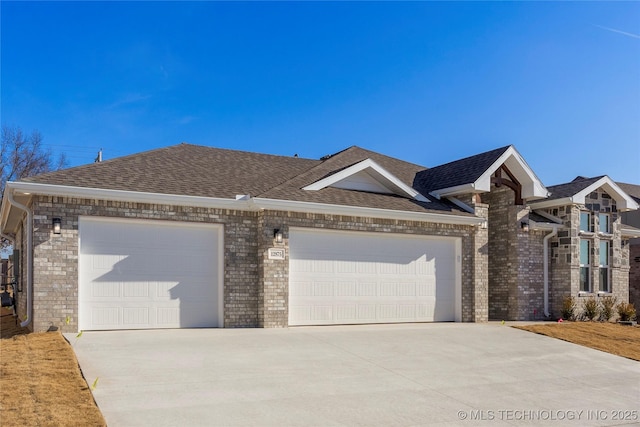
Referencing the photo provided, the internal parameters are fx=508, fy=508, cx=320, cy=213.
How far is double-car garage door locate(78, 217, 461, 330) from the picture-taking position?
1087 cm

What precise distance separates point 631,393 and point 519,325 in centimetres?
632

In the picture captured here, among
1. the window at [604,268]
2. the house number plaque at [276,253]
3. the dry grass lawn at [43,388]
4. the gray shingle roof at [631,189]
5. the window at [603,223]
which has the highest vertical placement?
the gray shingle roof at [631,189]

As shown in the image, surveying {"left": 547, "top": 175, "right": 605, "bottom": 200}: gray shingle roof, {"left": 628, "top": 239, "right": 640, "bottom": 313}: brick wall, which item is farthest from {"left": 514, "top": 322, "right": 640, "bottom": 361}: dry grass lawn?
{"left": 628, "top": 239, "right": 640, "bottom": 313}: brick wall

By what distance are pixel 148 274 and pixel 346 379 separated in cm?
568

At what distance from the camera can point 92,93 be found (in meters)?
21.4

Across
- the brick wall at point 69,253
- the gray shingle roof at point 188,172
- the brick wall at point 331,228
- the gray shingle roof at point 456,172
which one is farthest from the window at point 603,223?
the brick wall at point 69,253

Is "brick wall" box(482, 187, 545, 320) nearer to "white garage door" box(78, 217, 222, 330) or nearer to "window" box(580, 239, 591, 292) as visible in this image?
"window" box(580, 239, 591, 292)

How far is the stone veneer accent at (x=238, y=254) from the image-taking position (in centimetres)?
1026

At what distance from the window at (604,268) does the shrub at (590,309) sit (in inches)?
46.2

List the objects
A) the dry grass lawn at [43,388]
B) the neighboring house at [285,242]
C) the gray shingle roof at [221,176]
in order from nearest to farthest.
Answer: the dry grass lawn at [43,388] < the neighboring house at [285,242] < the gray shingle roof at [221,176]

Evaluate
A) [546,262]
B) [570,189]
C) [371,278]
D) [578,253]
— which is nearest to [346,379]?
[371,278]

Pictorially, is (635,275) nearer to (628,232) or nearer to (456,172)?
(628,232)

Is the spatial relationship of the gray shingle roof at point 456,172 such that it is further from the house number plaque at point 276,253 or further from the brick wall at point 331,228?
the house number plaque at point 276,253

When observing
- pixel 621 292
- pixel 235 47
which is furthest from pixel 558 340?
pixel 235 47
